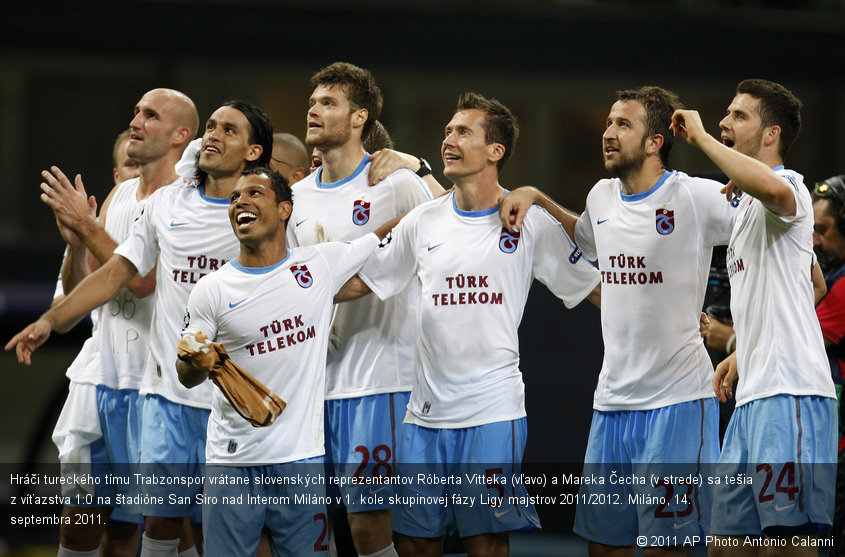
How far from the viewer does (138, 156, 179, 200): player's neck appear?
6.03m

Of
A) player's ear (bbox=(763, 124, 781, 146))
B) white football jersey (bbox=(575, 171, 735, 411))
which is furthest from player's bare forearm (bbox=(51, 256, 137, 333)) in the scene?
player's ear (bbox=(763, 124, 781, 146))

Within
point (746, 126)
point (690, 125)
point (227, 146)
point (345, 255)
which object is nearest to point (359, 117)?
point (227, 146)

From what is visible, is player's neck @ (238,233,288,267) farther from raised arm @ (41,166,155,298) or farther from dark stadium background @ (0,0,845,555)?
dark stadium background @ (0,0,845,555)

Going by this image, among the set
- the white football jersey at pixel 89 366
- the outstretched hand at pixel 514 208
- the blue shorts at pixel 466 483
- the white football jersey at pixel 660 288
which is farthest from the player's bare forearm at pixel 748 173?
the white football jersey at pixel 89 366

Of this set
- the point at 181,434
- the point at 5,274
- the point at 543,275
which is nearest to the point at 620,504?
the point at 543,275

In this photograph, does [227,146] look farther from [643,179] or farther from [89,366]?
[643,179]

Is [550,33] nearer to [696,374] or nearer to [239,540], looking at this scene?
[696,374]

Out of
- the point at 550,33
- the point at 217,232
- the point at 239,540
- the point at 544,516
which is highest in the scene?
the point at 550,33

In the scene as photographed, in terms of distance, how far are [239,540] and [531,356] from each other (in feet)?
12.1

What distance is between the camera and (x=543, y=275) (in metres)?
5.17

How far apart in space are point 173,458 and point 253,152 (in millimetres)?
1603

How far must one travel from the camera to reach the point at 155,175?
603 cm

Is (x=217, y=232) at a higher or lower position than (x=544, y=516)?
higher

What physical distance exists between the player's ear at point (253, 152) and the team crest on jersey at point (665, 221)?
2031 millimetres
